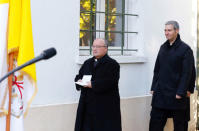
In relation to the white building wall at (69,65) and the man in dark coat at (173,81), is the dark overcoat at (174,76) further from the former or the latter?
the white building wall at (69,65)

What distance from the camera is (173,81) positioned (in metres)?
5.11

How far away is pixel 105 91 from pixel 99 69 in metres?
0.30

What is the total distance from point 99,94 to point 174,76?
43.6 inches

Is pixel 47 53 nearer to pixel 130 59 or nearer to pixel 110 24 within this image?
pixel 130 59

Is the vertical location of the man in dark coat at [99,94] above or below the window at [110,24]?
below

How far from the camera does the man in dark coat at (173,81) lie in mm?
5008

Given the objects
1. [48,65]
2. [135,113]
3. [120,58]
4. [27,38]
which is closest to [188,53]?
[120,58]

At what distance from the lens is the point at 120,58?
5.71 metres

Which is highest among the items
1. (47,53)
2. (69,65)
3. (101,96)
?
(47,53)

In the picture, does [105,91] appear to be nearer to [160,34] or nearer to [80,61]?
[80,61]

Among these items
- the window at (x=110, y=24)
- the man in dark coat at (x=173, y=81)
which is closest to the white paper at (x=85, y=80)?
the window at (x=110, y=24)

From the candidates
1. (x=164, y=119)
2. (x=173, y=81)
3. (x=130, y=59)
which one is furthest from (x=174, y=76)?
(x=130, y=59)

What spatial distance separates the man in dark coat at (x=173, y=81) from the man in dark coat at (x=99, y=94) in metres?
0.71

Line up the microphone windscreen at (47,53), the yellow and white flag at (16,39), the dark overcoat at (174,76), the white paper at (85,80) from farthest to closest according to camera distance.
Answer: the dark overcoat at (174,76) < the white paper at (85,80) < the yellow and white flag at (16,39) < the microphone windscreen at (47,53)
